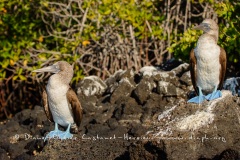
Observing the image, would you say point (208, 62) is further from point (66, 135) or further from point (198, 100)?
point (66, 135)

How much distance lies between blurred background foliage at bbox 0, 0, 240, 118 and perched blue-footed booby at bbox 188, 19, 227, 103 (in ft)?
9.18

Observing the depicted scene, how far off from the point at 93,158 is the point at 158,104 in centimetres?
216

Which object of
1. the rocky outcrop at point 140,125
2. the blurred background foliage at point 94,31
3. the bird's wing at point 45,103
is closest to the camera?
the rocky outcrop at point 140,125

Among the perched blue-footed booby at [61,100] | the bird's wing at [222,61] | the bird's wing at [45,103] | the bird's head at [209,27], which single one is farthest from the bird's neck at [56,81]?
the bird's wing at [222,61]

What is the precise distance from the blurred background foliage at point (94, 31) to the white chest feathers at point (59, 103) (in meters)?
2.75

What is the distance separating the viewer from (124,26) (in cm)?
1024

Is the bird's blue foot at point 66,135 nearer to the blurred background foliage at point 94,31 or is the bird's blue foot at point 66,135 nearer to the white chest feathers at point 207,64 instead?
the white chest feathers at point 207,64

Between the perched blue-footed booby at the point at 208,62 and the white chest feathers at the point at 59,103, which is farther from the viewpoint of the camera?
the white chest feathers at the point at 59,103

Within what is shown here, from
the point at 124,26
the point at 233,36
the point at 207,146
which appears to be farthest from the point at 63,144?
the point at 124,26

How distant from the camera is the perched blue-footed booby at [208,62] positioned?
6637 mm

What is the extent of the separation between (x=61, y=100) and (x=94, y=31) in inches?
Answer: 136

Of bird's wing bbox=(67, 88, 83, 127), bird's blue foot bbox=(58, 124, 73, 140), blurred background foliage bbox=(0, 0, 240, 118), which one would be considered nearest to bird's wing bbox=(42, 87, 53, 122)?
bird's wing bbox=(67, 88, 83, 127)

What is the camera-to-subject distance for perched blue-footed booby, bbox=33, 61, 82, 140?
6785 mm

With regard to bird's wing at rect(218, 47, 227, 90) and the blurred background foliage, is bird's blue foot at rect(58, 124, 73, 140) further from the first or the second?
the blurred background foliage
